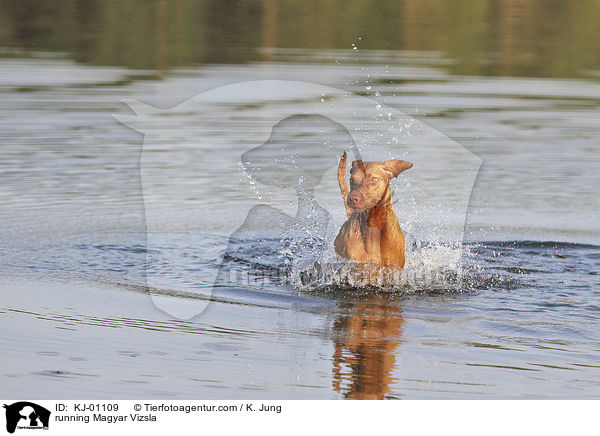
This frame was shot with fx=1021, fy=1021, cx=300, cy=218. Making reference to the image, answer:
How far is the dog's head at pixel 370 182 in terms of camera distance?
8.06 m

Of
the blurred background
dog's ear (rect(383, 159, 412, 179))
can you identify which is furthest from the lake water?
the blurred background

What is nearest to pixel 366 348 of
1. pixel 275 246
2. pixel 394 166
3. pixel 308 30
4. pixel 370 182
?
pixel 370 182

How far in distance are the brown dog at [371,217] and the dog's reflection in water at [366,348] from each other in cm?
61

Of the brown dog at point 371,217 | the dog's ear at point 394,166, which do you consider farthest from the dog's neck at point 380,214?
the dog's ear at point 394,166

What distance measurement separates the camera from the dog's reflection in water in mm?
5867

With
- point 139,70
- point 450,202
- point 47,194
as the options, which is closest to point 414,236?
point 450,202

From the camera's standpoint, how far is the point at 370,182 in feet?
26.5
